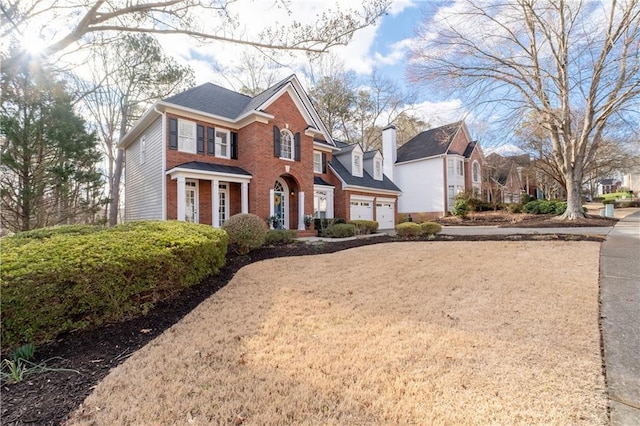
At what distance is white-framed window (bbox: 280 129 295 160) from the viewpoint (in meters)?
14.9

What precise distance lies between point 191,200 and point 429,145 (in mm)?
21803

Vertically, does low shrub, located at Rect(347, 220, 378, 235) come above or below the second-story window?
below

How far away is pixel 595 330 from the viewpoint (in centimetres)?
345

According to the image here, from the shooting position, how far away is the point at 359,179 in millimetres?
19469

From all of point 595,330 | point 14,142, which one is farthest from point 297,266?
point 14,142

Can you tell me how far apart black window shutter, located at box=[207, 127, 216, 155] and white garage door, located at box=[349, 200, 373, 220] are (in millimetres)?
8975

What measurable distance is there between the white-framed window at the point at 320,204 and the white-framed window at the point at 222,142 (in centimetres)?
563

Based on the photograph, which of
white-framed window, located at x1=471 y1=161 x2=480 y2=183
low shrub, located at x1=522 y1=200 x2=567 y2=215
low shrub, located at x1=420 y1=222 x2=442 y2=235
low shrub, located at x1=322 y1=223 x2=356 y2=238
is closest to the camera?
low shrub, located at x1=420 y1=222 x2=442 y2=235

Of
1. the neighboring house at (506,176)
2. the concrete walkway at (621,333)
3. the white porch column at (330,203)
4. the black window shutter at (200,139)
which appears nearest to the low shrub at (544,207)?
the neighboring house at (506,176)

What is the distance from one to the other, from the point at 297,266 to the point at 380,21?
653 cm

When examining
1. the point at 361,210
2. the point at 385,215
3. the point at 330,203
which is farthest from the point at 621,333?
the point at 385,215

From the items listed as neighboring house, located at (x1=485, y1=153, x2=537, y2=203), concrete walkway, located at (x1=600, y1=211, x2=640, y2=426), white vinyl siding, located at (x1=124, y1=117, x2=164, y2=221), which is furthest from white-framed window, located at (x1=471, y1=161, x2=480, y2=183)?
white vinyl siding, located at (x1=124, y1=117, x2=164, y2=221)

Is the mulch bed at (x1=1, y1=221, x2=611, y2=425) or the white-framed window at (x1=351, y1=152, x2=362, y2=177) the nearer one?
the mulch bed at (x1=1, y1=221, x2=611, y2=425)

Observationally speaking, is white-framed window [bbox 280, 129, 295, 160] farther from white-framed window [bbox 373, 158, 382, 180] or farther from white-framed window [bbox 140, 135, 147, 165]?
white-framed window [bbox 373, 158, 382, 180]
